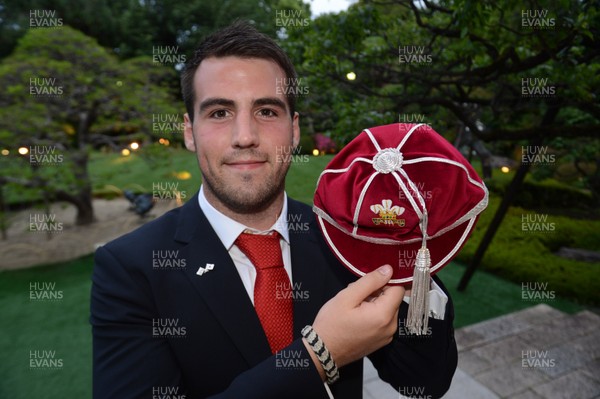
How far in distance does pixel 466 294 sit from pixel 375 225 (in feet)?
23.7

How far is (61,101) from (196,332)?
9.48m

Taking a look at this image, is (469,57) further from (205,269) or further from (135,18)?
(135,18)

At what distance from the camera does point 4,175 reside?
789 cm

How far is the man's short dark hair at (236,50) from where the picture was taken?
190 centimetres

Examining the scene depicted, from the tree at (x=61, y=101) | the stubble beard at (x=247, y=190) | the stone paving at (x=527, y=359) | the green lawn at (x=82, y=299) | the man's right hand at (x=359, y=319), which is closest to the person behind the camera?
the man's right hand at (x=359, y=319)

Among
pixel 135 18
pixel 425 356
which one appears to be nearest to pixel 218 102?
pixel 425 356

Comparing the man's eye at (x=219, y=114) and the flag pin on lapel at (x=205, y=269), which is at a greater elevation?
the man's eye at (x=219, y=114)

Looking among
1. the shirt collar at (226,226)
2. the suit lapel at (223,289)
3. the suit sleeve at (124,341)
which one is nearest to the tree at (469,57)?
the shirt collar at (226,226)

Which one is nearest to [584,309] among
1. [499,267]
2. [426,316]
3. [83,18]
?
[499,267]

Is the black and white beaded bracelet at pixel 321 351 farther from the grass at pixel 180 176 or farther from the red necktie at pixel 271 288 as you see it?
the grass at pixel 180 176

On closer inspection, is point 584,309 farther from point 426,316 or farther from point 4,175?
point 4,175

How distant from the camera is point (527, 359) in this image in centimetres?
530

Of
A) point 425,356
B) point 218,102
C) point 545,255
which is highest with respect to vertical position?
point 218,102

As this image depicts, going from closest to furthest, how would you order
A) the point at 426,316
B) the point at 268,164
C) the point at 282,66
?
the point at 426,316, the point at 268,164, the point at 282,66
